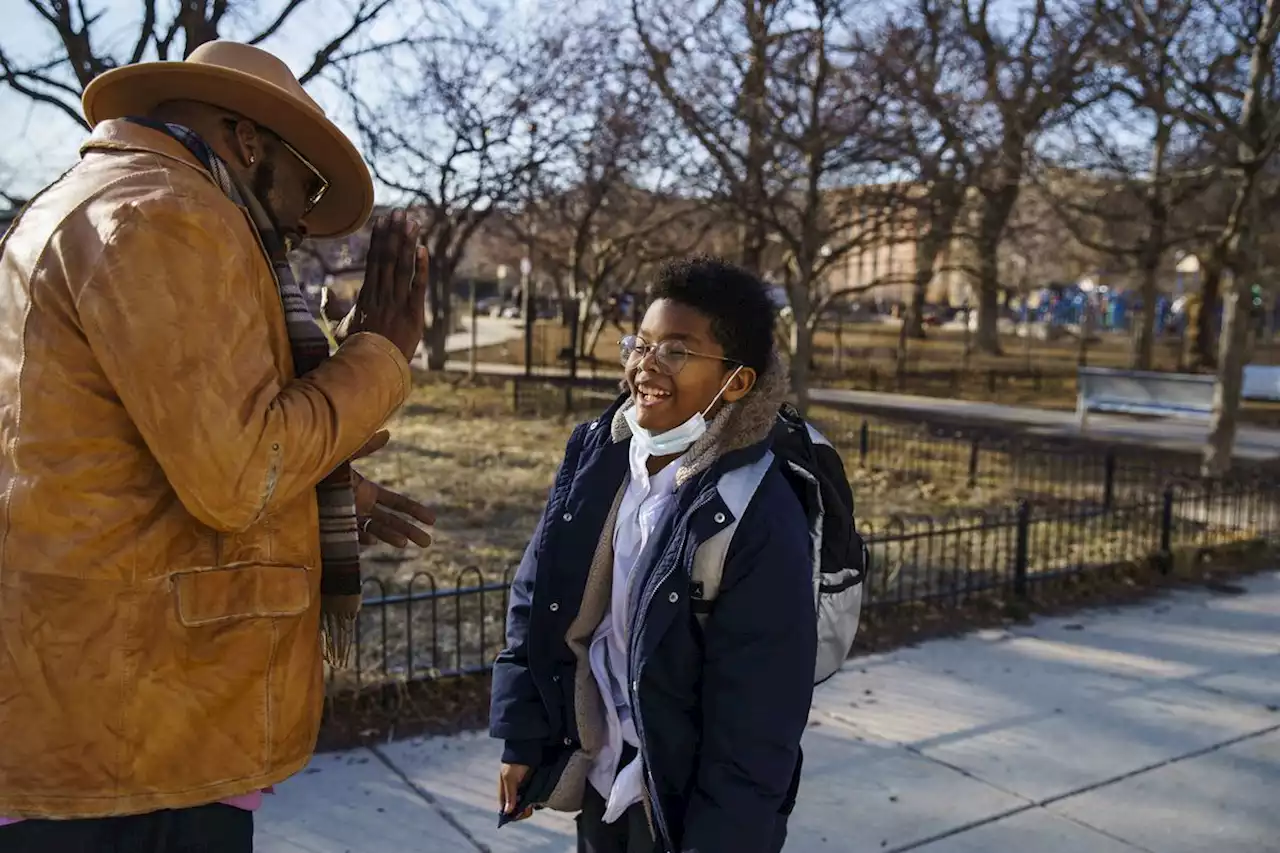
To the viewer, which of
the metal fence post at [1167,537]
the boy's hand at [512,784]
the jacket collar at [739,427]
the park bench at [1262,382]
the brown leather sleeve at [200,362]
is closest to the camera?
the brown leather sleeve at [200,362]

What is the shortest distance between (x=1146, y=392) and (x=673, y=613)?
13108 millimetres

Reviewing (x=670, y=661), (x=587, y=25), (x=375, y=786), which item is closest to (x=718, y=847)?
(x=670, y=661)

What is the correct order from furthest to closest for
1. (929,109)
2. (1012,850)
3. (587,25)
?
(587,25)
(929,109)
(1012,850)

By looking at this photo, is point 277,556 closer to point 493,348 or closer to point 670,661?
point 670,661

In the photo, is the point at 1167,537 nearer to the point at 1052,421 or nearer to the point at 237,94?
the point at 237,94

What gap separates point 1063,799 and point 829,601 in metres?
2.23

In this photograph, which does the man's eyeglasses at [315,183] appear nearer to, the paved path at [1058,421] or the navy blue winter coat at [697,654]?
the navy blue winter coat at [697,654]

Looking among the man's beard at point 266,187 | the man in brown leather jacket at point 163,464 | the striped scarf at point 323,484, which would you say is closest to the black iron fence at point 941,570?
the striped scarf at point 323,484

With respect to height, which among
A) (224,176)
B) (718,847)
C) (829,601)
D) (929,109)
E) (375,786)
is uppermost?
(929,109)

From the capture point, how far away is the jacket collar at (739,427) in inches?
84.2

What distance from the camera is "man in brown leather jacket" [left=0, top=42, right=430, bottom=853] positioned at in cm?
146

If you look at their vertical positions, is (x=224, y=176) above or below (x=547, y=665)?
above

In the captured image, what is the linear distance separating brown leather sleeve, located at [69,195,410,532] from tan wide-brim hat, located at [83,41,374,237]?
25cm

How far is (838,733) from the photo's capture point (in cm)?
451
